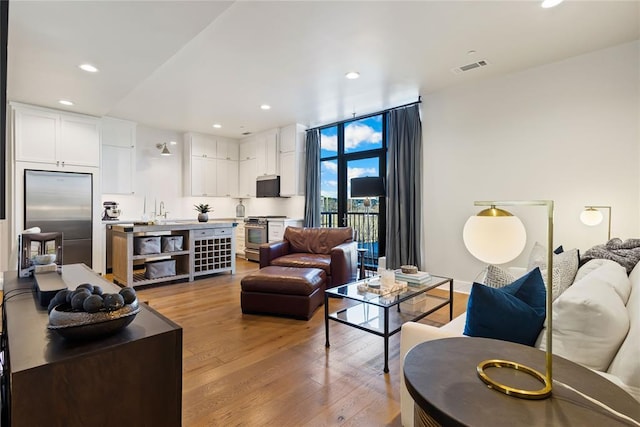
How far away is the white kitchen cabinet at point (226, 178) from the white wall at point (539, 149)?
14.9 ft

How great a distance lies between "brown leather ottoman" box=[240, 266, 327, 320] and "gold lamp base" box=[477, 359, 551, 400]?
215cm

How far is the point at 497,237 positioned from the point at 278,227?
513cm

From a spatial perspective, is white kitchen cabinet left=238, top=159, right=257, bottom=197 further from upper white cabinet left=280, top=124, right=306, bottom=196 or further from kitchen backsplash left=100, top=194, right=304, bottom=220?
upper white cabinet left=280, top=124, right=306, bottom=196

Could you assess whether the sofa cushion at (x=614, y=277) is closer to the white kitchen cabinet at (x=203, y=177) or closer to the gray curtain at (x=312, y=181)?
the gray curtain at (x=312, y=181)

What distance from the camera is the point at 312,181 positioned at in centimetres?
592

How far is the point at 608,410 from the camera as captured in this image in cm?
77

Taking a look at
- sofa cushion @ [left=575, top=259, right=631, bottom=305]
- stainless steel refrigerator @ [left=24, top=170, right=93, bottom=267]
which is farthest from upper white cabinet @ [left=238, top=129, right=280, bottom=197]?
sofa cushion @ [left=575, top=259, right=631, bottom=305]

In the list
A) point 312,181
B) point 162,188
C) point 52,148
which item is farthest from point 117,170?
point 312,181

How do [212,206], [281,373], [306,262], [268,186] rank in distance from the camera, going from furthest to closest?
[212,206], [268,186], [306,262], [281,373]

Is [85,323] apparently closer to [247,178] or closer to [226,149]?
[247,178]

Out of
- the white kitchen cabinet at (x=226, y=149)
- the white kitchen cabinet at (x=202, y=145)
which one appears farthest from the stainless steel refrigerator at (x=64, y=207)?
the white kitchen cabinet at (x=226, y=149)

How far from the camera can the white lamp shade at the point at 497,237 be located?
95 cm

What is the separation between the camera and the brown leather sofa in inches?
146

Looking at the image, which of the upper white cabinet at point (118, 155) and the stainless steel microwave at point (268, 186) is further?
the stainless steel microwave at point (268, 186)
